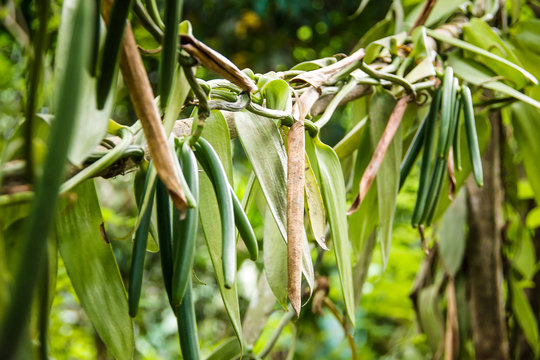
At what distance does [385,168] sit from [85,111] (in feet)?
0.91

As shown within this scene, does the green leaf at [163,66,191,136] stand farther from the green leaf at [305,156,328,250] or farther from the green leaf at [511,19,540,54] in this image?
the green leaf at [511,19,540,54]

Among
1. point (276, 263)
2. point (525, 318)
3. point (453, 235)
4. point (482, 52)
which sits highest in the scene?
point (482, 52)

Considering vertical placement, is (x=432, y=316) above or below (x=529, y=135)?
below

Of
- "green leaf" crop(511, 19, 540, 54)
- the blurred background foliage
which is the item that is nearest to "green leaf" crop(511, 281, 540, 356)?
the blurred background foliage

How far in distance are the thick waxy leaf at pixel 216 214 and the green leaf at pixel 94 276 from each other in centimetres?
4

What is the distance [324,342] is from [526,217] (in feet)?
2.62

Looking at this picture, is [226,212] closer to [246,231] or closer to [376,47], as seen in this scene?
[246,231]

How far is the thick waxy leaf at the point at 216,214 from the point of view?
0.25 metres

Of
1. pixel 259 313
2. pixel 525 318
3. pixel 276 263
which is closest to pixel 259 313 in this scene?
pixel 259 313

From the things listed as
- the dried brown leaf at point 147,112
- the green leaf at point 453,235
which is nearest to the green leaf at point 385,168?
the dried brown leaf at point 147,112

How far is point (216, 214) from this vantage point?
27 cm

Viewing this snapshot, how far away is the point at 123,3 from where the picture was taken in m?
0.16

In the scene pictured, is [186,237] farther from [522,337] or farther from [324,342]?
[324,342]

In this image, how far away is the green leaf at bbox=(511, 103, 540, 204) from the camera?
0.55 meters
